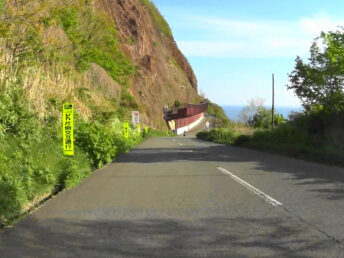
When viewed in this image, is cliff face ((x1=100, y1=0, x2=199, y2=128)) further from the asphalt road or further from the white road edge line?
the asphalt road

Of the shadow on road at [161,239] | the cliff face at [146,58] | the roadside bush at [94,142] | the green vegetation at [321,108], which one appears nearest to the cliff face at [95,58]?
the cliff face at [146,58]

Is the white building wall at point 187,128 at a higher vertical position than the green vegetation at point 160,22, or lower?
lower

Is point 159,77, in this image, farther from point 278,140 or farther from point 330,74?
point 330,74

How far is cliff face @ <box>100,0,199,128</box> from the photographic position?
8556 centimetres

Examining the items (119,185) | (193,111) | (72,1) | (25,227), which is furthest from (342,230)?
(193,111)

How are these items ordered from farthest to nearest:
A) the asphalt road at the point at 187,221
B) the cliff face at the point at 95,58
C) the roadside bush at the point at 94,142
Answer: the roadside bush at the point at 94,142 < the cliff face at the point at 95,58 < the asphalt road at the point at 187,221

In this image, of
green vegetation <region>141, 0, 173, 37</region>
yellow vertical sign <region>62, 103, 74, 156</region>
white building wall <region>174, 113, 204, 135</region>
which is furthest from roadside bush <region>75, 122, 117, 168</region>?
green vegetation <region>141, 0, 173, 37</region>

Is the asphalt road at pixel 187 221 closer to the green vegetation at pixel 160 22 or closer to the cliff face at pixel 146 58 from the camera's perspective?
the cliff face at pixel 146 58

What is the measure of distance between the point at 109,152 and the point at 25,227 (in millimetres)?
9713

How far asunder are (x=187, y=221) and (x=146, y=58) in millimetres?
87913

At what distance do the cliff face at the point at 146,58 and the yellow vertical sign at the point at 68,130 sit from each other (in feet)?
224

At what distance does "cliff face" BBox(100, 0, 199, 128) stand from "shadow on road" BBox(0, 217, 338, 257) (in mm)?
74192

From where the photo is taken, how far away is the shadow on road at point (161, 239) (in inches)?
194

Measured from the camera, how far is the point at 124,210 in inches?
290
